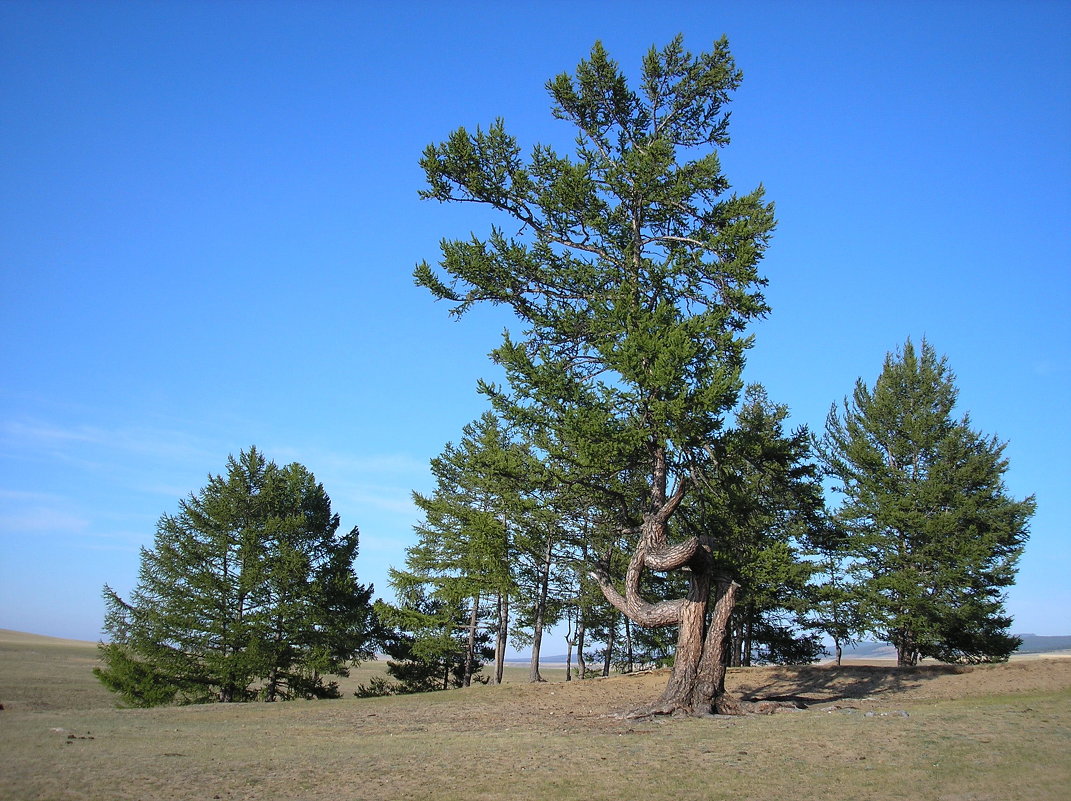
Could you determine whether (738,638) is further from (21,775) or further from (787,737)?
(21,775)

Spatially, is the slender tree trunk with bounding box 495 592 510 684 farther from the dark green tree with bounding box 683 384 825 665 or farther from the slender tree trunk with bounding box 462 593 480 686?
the dark green tree with bounding box 683 384 825 665

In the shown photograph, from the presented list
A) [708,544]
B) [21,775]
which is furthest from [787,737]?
[21,775]

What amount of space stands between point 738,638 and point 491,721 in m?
16.6

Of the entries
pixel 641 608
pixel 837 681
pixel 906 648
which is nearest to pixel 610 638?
pixel 906 648

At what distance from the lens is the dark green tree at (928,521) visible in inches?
1017

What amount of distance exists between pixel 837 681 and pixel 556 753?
544 inches

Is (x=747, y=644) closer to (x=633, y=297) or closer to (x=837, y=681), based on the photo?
(x=837, y=681)

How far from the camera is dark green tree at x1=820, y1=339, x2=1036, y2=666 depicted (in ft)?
84.7

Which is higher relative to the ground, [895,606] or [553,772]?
[895,606]

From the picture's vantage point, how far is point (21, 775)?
869cm

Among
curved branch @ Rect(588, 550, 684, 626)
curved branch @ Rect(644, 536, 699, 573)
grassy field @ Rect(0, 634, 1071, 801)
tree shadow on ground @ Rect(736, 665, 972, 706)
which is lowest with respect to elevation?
grassy field @ Rect(0, 634, 1071, 801)

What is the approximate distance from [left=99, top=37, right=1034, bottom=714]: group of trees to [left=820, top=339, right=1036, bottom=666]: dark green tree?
90 millimetres

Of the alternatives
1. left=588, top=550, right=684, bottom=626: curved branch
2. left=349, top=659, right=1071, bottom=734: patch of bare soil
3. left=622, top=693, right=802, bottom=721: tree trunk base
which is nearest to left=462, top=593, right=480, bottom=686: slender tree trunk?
left=349, top=659, right=1071, bottom=734: patch of bare soil

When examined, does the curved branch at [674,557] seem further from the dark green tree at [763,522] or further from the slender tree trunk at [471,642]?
the slender tree trunk at [471,642]
